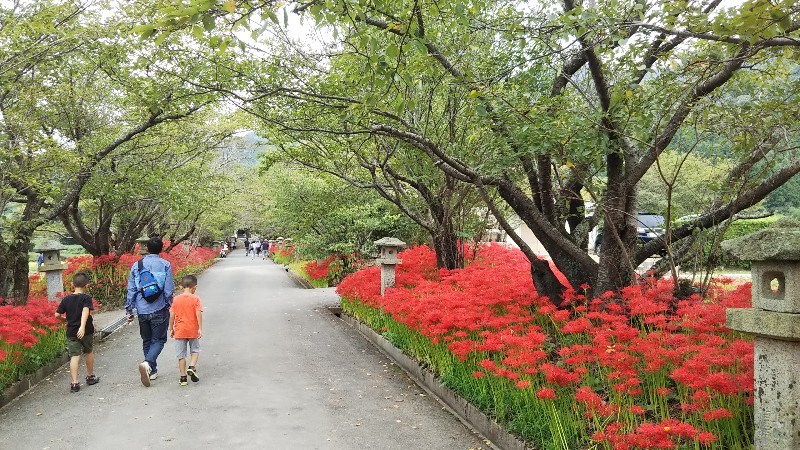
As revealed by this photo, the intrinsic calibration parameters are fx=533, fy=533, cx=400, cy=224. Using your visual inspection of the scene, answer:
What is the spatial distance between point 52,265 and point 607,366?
10610 millimetres

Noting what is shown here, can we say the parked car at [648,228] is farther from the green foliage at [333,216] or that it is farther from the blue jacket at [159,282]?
the green foliage at [333,216]

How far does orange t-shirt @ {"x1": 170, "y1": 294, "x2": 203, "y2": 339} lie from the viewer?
6734 mm

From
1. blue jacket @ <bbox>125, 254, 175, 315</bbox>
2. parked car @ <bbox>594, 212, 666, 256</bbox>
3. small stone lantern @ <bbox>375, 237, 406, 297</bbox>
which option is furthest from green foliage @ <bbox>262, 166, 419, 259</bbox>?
blue jacket @ <bbox>125, 254, 175, 315</bbox>

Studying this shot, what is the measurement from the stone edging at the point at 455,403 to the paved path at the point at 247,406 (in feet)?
0.44

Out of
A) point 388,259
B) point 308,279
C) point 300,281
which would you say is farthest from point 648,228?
point 300,281

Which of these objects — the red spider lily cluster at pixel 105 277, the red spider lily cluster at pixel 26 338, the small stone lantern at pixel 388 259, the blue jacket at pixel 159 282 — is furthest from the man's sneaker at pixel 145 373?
the red spider lily cluster at pixel 105 277

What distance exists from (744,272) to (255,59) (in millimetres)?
15907

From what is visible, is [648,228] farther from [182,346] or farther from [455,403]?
[182,346]

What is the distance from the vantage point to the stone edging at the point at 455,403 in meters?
4.84

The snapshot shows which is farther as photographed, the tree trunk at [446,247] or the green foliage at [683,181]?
the tree trunk at [446,247]

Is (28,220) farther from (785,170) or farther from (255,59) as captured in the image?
(785,170)

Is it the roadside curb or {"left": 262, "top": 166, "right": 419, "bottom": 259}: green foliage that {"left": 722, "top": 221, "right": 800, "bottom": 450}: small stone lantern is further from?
the roadside curb

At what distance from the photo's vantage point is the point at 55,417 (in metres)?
5.73

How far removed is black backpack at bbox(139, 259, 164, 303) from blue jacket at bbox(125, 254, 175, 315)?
42 mm
